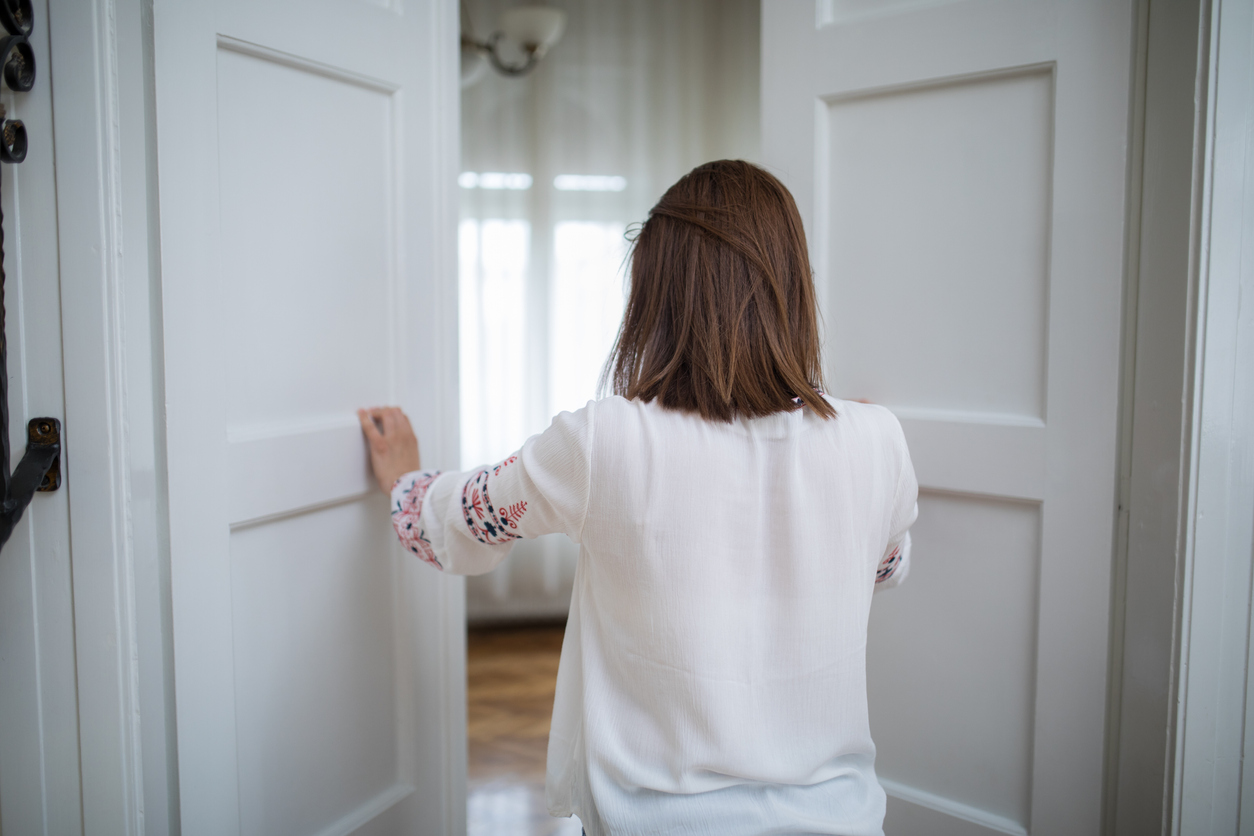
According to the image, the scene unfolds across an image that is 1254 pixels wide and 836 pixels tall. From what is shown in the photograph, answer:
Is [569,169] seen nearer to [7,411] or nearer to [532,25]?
[532,25]

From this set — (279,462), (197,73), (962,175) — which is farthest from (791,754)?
(197,73)

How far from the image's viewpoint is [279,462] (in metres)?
1.22

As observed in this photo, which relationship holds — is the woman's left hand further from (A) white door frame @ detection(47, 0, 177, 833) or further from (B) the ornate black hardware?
A: (B) the ornate black hardware

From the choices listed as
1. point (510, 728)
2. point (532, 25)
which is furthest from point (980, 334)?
point (510, 728)

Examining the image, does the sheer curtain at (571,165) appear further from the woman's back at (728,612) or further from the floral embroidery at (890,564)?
the woman's back at (728,612)

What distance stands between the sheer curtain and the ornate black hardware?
226 cm

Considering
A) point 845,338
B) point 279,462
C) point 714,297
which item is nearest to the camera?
point 714,297

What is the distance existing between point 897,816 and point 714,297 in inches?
44.8

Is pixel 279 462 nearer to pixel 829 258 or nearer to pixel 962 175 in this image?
pixel 829 258

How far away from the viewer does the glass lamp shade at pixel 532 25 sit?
7.97 feet

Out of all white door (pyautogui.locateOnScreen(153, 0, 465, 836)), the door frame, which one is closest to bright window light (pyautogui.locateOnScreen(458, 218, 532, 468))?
white door (pyautogui.locateOnScreen(153, 0, 465, 836))

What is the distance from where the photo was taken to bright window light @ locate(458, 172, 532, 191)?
3197 mm

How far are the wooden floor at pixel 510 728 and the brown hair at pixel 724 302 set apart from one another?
1562 mm

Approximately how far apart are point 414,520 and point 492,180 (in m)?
2.38
